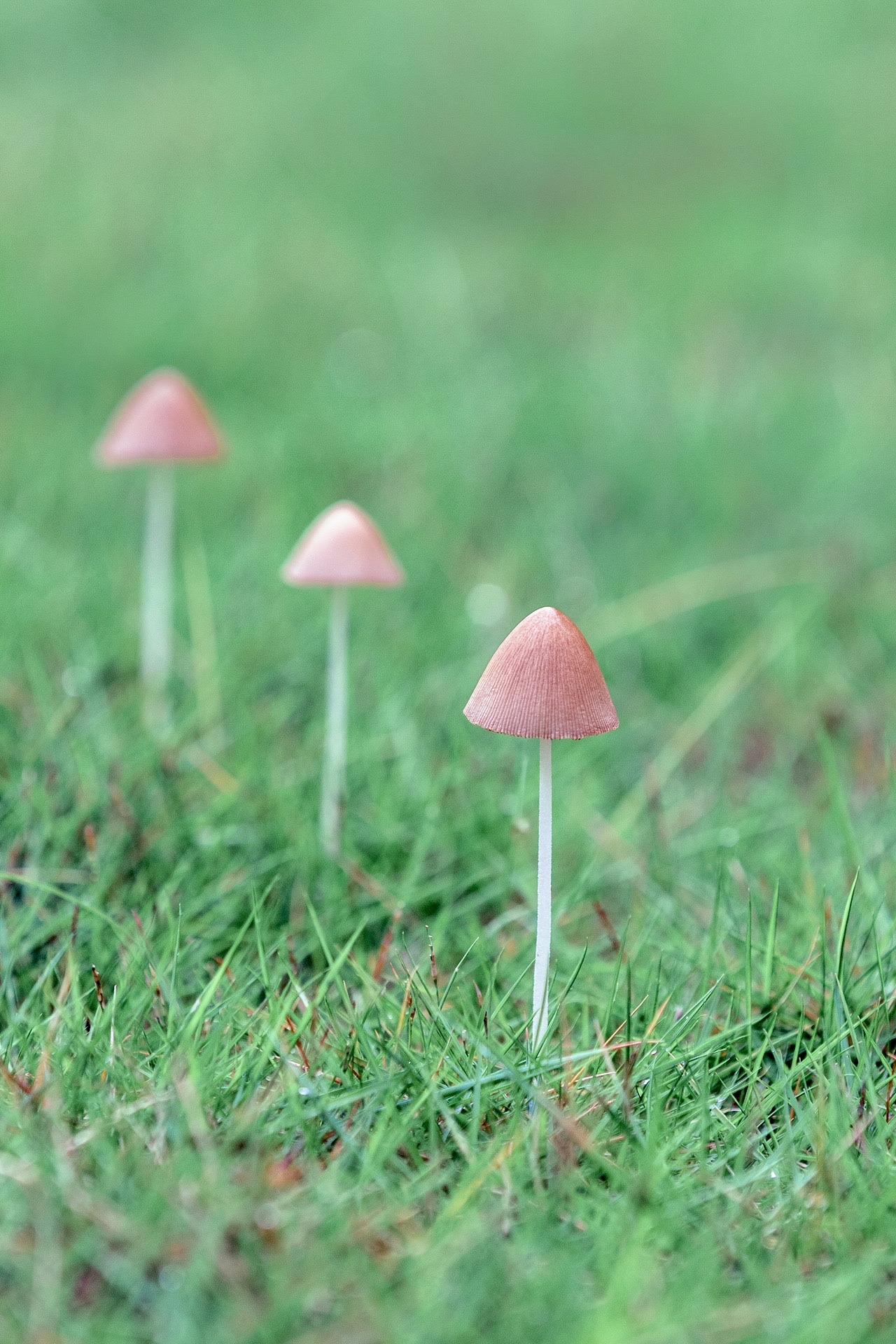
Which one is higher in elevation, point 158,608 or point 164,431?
point 164,431

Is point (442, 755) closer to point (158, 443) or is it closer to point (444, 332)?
point (158, 443)

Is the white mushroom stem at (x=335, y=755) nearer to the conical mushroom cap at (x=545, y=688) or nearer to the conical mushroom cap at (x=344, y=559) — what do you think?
the conical mushroom cap at (x=344, y=559)

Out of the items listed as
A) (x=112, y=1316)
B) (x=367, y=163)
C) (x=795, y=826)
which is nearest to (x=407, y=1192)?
(x=112, y=1316)

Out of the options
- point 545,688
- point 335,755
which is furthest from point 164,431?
point 545,688

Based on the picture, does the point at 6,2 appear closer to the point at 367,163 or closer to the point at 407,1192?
the point at 367,163

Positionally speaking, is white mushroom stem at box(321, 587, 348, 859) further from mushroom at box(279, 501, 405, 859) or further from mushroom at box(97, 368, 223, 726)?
mushroom at box(97, 368, 223, 726)

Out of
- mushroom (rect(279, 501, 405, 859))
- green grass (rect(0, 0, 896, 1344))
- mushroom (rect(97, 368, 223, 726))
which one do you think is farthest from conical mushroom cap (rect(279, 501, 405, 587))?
mushroom (rect(97, 368, 223, 726))

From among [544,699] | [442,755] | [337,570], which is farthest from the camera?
[442,755]

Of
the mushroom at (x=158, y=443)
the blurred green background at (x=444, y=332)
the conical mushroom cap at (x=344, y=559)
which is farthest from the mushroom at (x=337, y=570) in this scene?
the mushroom at (x=158, y=443)
